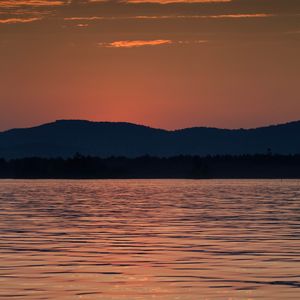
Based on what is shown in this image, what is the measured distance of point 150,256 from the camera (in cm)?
3872

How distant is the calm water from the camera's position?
30031 millimetres

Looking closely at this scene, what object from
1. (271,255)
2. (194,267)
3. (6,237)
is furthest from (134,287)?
(6,237)

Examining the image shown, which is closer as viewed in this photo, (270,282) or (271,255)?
(270,282)

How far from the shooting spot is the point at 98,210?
73062 mm

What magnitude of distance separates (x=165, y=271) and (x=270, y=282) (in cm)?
381

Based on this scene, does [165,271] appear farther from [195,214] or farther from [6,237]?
[195,214]

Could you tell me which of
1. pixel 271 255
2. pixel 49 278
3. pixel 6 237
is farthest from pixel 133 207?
pixel 49 278

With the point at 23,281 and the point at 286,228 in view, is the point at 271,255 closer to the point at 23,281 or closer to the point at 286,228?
the point at 23,281

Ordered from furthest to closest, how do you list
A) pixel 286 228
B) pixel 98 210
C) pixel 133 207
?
pixel 133 207, pixel 98 210, pixel 286 228

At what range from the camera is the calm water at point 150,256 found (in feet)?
98.5

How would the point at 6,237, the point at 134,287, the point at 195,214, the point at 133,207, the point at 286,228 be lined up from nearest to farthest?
the point at 134,287 → the point at 6,237 → the point at 286,228 → the point at 195,214 → the point at 133,207

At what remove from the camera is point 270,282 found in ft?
103

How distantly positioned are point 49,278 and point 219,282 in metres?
4.62

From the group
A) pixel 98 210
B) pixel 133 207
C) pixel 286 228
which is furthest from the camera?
pixel 133 207
